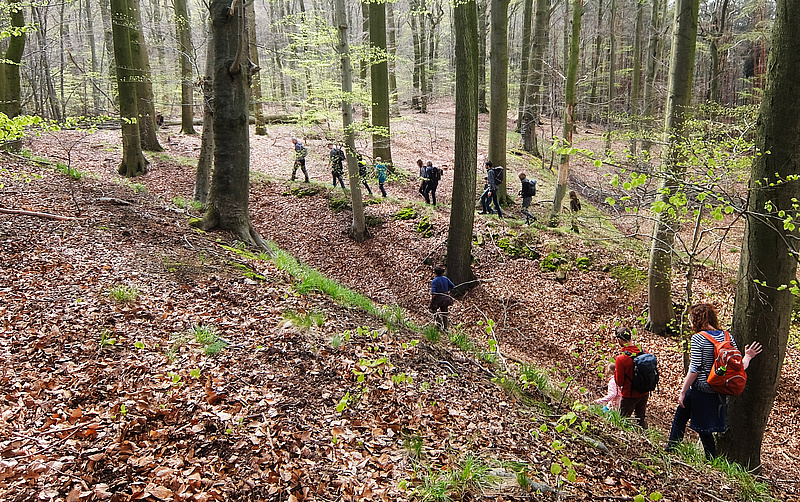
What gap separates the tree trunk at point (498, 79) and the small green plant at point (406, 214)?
289cm

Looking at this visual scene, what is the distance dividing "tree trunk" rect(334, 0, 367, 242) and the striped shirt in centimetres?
830

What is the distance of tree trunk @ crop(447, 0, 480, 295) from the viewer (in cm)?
873

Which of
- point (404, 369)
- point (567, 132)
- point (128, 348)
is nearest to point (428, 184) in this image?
point (567, 132)

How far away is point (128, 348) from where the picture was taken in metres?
4.35

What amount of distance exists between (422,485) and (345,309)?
332cm

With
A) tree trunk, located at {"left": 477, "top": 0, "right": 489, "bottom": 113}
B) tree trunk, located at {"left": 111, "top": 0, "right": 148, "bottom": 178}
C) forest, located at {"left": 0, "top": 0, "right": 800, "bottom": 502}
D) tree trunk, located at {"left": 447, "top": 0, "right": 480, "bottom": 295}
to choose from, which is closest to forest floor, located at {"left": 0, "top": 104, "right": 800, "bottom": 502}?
forest, located at {"left": 0, "top": 0, "right": 800, "bottom": 502}

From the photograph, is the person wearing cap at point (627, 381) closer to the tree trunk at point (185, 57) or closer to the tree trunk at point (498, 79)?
the tree trunk at point (498, 79)

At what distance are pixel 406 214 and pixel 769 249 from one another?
931cm

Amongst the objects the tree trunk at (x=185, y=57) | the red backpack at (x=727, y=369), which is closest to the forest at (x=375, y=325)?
the red backpack at (x=727, y=369)

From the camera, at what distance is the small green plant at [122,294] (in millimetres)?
5129

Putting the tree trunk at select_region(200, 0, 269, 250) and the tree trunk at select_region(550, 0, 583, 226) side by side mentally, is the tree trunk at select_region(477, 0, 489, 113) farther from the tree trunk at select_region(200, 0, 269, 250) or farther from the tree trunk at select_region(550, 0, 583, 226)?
the tree trunk at select_region(200, 0, 269, 250)

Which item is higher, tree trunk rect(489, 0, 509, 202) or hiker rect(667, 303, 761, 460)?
tree trunk rect(489, 0, 509, 202)

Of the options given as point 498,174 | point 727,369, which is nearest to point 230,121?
point 498,174

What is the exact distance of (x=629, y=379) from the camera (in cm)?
578
